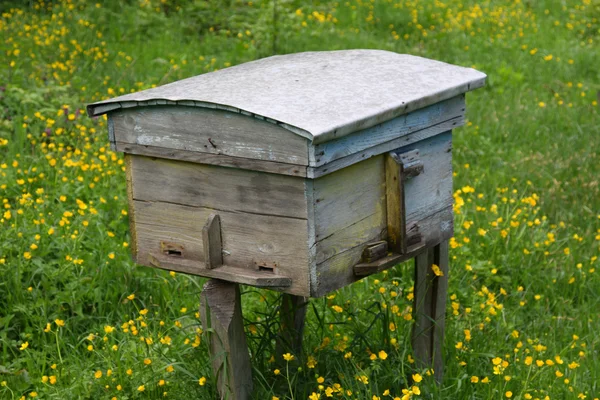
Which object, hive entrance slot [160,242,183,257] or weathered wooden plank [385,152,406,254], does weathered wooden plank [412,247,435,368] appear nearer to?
weathered wooden plank [385,152,406,254]

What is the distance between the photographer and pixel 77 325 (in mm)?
4148

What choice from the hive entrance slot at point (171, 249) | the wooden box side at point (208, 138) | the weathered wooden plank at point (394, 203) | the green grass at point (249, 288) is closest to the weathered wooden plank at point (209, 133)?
the wooden box side at point (208, 138)

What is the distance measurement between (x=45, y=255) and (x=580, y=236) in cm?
298

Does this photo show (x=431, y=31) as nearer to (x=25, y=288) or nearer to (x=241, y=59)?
(x=241, y=59)

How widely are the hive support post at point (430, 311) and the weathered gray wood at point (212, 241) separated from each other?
3.16 feet

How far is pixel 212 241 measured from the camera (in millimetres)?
Result: 2955

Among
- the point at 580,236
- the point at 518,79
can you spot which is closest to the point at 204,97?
the point at 580,236

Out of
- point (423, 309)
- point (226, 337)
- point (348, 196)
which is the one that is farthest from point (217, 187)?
point (423, 309)

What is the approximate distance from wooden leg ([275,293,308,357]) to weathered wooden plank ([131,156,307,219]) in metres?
0.72

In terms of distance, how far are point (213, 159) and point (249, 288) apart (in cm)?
177

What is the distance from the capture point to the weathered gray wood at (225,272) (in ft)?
9.39

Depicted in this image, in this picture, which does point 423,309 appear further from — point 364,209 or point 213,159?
point 213,159

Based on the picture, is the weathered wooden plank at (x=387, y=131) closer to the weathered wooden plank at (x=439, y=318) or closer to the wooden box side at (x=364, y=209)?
the wooden box side at (x=364, y=209)

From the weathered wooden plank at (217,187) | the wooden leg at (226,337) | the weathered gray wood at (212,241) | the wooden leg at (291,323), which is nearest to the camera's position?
the weathered wooden plank at (217,187)
